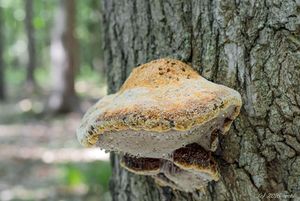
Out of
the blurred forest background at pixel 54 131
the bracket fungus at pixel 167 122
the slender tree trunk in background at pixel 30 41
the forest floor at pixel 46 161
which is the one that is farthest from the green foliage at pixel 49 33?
the bracket fungus at pixel 167 122

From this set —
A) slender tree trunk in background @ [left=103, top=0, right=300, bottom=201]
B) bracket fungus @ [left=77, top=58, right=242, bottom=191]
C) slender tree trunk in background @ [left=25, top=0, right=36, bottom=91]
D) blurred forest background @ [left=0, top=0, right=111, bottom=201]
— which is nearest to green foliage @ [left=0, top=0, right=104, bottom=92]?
blurred forest background @ [left=0, top=0, right=111, bottom=201]

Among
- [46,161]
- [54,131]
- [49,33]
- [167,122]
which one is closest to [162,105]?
[167,122]

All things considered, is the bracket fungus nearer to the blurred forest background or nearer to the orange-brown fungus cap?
the orange-brown fungus cap

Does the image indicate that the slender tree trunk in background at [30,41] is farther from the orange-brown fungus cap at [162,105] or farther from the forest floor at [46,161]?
the orange-brown fungus cap at [162,105]

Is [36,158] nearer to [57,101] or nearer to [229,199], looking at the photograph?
[57,101]

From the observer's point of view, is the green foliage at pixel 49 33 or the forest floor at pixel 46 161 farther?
the green foliage at pixel 49 33

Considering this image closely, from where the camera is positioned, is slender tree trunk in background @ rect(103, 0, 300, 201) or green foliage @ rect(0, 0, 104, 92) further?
green foliage @ rect(0, 0, 104, 92)
